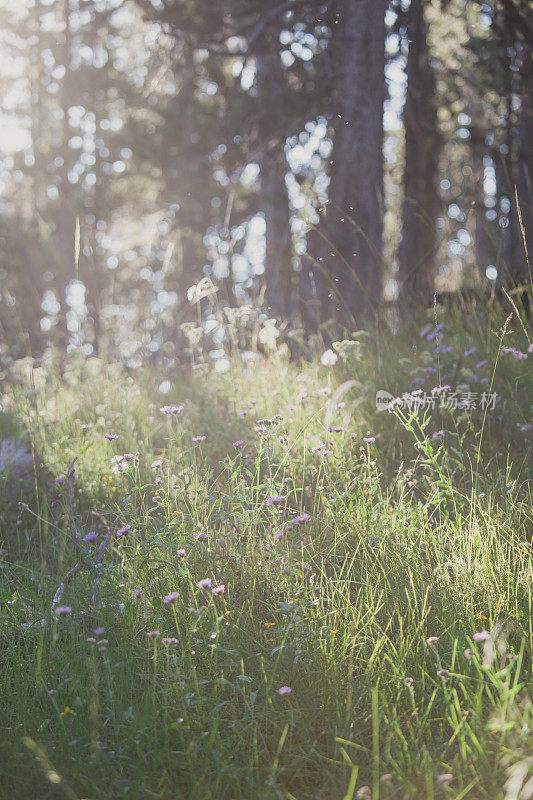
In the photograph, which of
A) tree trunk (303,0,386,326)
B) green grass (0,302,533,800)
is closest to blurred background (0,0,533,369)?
tree trunk (303,0,386,326)

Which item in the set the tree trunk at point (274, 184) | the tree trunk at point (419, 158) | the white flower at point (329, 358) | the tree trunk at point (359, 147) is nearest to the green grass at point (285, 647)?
the white flower at point (329, 358)

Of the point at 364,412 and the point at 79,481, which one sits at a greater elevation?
the point at 364,412

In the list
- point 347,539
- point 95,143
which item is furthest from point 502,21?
point 95,143

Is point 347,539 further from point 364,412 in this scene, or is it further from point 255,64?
point 255,64

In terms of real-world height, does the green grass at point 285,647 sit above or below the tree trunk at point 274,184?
below

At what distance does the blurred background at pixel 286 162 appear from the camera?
18.2 feet

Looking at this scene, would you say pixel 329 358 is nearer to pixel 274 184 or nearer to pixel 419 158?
pixel 274 184

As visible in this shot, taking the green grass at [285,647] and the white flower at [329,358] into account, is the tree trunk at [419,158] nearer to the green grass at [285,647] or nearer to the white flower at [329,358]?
the white flower at [329,358]

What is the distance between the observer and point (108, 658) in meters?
2.05

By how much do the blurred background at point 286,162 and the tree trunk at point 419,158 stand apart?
28 millimetres

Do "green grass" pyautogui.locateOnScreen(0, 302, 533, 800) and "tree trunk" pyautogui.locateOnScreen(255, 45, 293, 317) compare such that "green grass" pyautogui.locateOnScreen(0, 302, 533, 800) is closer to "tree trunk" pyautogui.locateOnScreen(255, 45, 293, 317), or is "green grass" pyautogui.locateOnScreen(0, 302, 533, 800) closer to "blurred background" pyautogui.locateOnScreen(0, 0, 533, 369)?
"blurred background" pyautogui.locateOnScreen(0, 0, 533, 369)

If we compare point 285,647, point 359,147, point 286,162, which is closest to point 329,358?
point 285,647

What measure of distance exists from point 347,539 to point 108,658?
1059 millimetres

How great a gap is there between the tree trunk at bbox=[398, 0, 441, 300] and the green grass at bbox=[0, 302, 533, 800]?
5.03m
